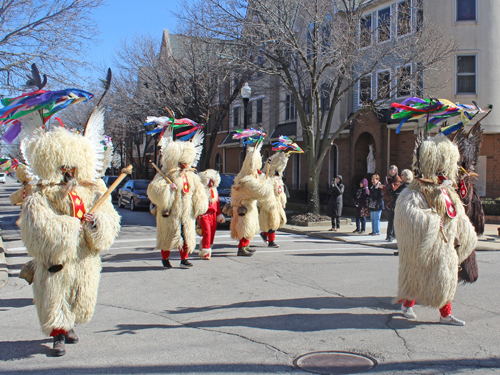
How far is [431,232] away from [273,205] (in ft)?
17.8

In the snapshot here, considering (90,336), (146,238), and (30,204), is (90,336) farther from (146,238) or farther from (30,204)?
(146,238)

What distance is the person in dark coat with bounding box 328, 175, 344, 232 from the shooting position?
13859mm

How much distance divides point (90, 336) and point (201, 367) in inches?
57.8

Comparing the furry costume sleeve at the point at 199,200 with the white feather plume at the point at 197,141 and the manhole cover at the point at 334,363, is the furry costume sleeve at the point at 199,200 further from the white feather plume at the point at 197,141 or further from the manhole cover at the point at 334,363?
the manhole cover at the point at 334,363

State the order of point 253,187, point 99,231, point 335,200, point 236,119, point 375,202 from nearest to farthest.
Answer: point 99,231 → point 253,187 → point 375,202 → point 335,200 → point 236,119

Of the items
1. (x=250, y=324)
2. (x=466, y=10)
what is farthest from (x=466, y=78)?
(x=250, y=324)

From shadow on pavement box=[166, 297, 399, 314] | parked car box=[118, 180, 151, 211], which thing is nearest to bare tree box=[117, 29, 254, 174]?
parked car box=[118, 180, 151, 211]

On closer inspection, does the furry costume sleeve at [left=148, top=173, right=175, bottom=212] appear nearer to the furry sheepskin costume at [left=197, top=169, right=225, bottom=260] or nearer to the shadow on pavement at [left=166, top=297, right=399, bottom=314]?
the furry sheepskin costume at [left=197, top=169, right=225, bottom=260]

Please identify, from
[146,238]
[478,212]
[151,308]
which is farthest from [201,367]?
[146,238]

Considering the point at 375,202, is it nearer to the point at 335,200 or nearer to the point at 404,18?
the point at 335,200

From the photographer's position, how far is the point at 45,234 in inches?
166

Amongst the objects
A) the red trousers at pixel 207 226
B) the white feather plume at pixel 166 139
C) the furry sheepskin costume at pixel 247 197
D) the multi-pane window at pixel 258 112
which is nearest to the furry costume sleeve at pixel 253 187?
the furry sheepskin costume at pixel 247 197

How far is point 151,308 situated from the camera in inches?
228

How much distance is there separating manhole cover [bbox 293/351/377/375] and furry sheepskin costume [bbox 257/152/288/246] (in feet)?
18.7
